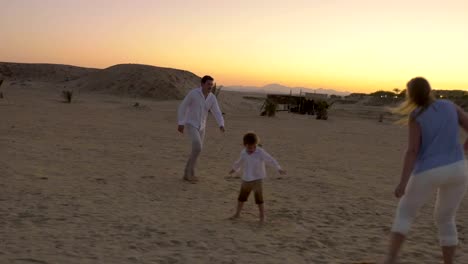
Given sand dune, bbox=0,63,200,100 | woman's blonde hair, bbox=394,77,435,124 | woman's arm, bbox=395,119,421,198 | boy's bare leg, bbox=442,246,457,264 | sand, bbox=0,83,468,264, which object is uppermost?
sand dune, bbox=0,63,200,100

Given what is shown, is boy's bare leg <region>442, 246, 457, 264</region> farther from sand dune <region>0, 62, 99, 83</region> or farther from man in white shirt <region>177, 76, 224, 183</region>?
sand dune <region>0, 62, 99, 83</region>

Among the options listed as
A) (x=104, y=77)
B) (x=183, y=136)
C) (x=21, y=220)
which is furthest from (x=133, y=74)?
(x=21, y=220)

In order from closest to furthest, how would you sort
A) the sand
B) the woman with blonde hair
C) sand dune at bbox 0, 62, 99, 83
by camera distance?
the woman with blonde hair
the sand
sand dune at bbox 0, 62, 99, 83

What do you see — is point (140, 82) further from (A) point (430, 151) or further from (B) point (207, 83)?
(A) point (430, 151)

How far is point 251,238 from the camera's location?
5805mm

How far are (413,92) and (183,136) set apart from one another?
14100 mm

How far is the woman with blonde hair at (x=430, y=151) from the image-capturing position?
4273mm

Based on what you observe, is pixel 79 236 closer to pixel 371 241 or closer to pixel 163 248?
pixel 163 248

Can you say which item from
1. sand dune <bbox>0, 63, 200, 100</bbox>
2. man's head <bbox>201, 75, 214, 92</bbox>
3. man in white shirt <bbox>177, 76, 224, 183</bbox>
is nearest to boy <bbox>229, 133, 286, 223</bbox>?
man in white shirt <bbox>177, 76, 224, 183</bbox>

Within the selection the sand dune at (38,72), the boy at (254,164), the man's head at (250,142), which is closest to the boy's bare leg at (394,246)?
the boy at (254,164)

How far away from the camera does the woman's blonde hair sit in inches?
170

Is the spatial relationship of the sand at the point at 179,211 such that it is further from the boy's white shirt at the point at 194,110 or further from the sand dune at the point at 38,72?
the sand dune at the point at 38,72

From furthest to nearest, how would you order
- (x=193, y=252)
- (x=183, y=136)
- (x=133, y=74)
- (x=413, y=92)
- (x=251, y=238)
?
(x=133, y=74) < (x=183, y=136) < (x=251, y=238) < (x=193, y=252) < (x=413, y=92)

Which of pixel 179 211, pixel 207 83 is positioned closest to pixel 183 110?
pixel 207 83
